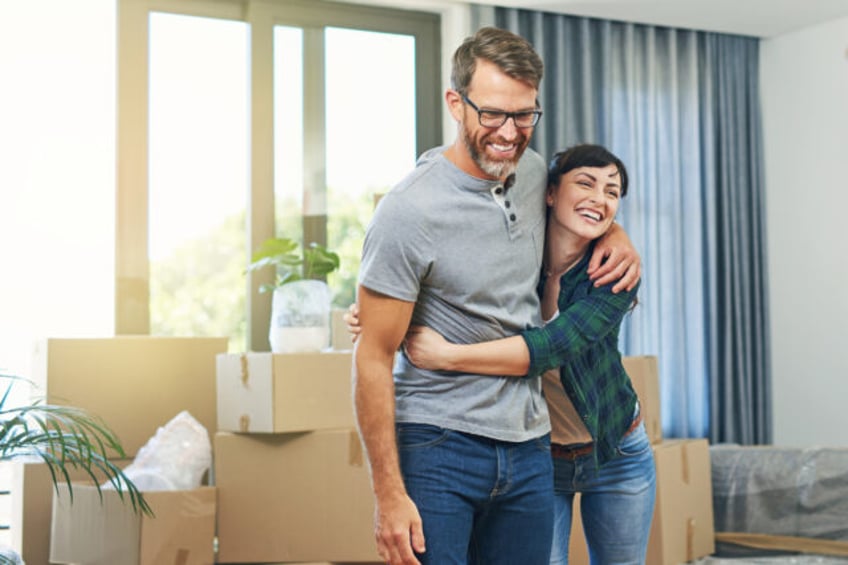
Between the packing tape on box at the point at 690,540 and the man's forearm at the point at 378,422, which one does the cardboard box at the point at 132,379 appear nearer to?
the packing tape on box at the point at 690,540

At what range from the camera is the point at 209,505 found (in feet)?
9.67

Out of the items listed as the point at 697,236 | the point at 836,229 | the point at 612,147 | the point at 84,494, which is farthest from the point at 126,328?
the point at 836,229

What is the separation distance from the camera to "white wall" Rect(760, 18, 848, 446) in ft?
14.5

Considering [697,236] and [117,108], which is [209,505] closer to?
[117,108]

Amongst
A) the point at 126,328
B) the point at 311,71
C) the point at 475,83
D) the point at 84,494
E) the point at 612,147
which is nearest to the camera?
the point at 475,83

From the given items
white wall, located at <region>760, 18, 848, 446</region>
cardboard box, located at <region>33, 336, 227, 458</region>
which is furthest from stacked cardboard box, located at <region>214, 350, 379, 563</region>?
white wall, located at <region>760, 18, 848, 446</region>

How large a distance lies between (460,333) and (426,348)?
5 cm

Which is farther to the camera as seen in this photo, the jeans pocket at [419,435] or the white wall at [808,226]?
the white wall at [808,226]

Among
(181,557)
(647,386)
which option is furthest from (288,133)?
(181,557)

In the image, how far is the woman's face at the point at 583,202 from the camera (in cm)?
159

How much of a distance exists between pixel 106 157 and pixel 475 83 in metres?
2.76

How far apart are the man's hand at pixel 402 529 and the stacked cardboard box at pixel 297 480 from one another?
1.67 meters

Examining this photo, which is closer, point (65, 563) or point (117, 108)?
point (65, 563)

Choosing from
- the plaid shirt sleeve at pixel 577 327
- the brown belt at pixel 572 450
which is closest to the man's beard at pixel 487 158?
the plaid shirt sleeve at pixel 577 327
